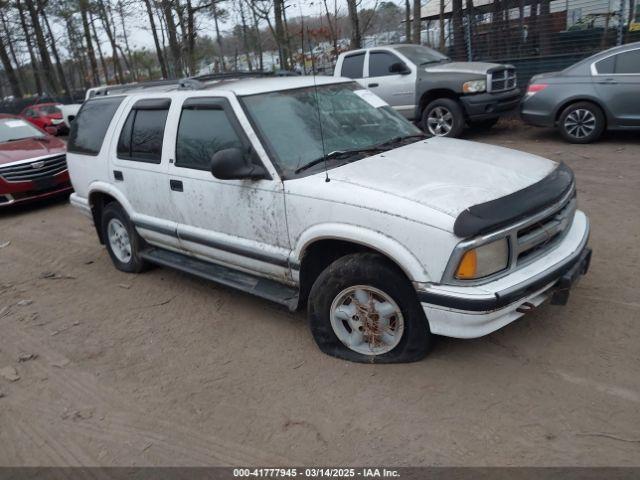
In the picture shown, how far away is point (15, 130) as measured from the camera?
1004 centimetres

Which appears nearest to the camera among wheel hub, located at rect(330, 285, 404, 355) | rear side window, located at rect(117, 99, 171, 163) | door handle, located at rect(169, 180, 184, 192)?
wheel hub, located at rect(330, 285, 404, 355)

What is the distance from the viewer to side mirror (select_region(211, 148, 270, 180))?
142 inches

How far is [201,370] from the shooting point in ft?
12.2

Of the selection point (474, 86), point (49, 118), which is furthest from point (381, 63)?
point (49, 118)

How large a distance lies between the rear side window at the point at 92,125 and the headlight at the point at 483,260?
383 cm

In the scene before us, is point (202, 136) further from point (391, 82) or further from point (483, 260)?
point (391, 82)

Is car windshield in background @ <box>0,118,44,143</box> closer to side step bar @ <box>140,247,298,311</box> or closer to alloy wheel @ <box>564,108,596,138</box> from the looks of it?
side step bar @ <box>140,247,298,311</box>

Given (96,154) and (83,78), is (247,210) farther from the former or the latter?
(83,78)

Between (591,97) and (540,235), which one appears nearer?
(540,235)

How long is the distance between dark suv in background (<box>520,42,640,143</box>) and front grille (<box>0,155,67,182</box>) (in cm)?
808

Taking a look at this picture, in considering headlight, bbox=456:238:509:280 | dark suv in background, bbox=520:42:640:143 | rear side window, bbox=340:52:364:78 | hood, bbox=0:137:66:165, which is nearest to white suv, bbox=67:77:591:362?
headlight, bbox=456:238:509:280

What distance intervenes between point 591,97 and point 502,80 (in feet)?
5.99

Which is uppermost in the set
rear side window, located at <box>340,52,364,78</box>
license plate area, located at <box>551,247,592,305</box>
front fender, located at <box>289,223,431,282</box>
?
rear side window, located at <box>340,52,364,78</box>

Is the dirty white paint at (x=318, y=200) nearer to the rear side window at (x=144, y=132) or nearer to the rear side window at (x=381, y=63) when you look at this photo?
the rear side window at (x=144, y=132)
